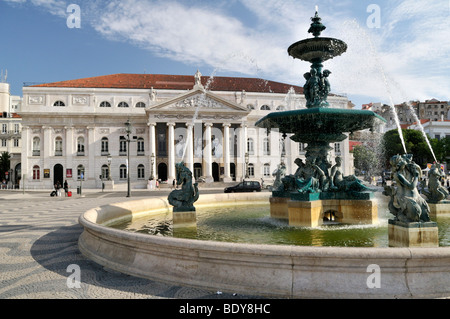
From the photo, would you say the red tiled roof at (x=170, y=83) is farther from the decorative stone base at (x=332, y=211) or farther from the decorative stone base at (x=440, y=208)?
the decorative stone base at (x=332, y=211)

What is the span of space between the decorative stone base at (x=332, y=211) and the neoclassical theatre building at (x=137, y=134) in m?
36.0

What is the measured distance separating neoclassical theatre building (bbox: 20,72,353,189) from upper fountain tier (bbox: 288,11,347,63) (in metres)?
35.3

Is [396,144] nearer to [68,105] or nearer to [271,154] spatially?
[271,154]

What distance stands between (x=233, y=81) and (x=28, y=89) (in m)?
31.5

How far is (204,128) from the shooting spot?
47.6 m

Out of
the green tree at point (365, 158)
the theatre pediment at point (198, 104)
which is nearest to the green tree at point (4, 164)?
the theatre pediment at point (198, 104)

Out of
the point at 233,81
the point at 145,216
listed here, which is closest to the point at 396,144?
the point at 233,81

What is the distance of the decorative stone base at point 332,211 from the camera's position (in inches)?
300

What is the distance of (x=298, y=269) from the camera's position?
388cm

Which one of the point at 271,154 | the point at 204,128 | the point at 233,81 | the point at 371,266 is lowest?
the point at 371,266

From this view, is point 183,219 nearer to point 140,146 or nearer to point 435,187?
point 435,187

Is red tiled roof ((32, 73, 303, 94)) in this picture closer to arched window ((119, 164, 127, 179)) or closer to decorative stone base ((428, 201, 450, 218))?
arched window ((119, 164, 127, 179))
